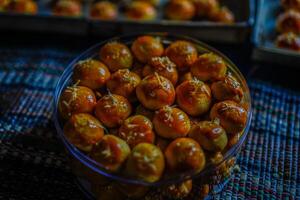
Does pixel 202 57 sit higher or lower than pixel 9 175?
higher

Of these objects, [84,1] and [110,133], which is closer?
[110,133]

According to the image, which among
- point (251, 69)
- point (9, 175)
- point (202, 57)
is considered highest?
point (202, 57)

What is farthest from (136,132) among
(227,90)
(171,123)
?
(227,90)

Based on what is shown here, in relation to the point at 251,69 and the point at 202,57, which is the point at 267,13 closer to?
the point at 251,69

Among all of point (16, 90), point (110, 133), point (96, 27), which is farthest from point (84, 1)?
point (110, 133)

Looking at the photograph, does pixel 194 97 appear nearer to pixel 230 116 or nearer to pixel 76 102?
pixel 230 116

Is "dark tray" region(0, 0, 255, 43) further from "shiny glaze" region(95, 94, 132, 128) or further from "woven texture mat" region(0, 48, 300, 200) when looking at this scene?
"shiny glaze" region(95, 94, 132, 128)
